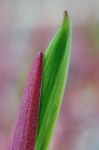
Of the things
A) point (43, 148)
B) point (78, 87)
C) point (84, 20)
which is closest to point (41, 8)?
point (84, 20)

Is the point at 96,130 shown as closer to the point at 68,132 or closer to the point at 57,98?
the point at 68,132

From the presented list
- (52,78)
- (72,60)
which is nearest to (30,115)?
(52,78)

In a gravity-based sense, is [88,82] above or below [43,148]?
above

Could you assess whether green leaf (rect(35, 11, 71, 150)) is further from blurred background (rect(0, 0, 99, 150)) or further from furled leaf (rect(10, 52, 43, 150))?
blurred background (rect(0, 0, 99, 150))

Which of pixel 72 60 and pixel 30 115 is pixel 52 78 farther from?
pixel 72 60

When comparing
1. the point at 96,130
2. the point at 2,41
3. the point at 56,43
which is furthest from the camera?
the point at 2,41
